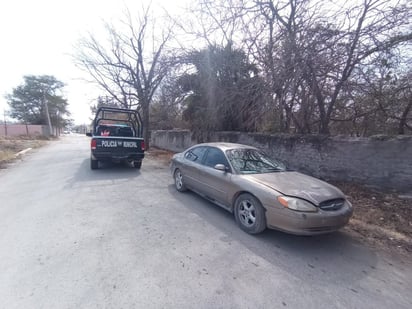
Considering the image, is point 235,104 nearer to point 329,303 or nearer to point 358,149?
point 358,149

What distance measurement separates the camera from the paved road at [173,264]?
2.15m

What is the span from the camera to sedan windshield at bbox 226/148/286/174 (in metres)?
4.16

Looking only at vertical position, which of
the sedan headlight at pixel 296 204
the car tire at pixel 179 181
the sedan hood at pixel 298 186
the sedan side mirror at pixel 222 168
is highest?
the sedan side mirror at pixel 222 168

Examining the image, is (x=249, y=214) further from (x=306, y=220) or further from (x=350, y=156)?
(x=350, y=156)

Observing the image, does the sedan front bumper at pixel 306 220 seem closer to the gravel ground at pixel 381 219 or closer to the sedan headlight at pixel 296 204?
the sedan headlight at pixel 296 204

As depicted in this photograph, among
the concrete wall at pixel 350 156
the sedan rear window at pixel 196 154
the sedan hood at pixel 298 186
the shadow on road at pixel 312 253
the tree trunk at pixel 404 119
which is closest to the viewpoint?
the shadow on road at pixel 312 253

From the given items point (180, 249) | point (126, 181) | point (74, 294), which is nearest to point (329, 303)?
point (180, 249)

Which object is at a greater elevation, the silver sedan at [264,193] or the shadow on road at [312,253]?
the silver sedan at [264,193]

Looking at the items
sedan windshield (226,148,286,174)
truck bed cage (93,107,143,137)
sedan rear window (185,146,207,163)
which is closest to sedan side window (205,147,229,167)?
sedan windshield (226,148,286,174)

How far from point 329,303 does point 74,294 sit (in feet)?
8.19

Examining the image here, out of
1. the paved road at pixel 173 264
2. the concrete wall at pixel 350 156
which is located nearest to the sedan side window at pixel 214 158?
the paved road at pixel 173 264

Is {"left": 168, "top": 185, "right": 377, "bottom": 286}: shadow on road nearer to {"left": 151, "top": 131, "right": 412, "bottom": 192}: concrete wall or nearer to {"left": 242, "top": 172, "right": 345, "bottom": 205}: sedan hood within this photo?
{"left": 242, "top": 172, "right": 345, "bottom": 205}: sedan hood

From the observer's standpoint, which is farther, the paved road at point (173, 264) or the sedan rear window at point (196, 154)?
the sedan rear window at point (196, 154)

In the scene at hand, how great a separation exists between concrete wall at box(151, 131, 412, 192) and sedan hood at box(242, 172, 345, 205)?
281cm
